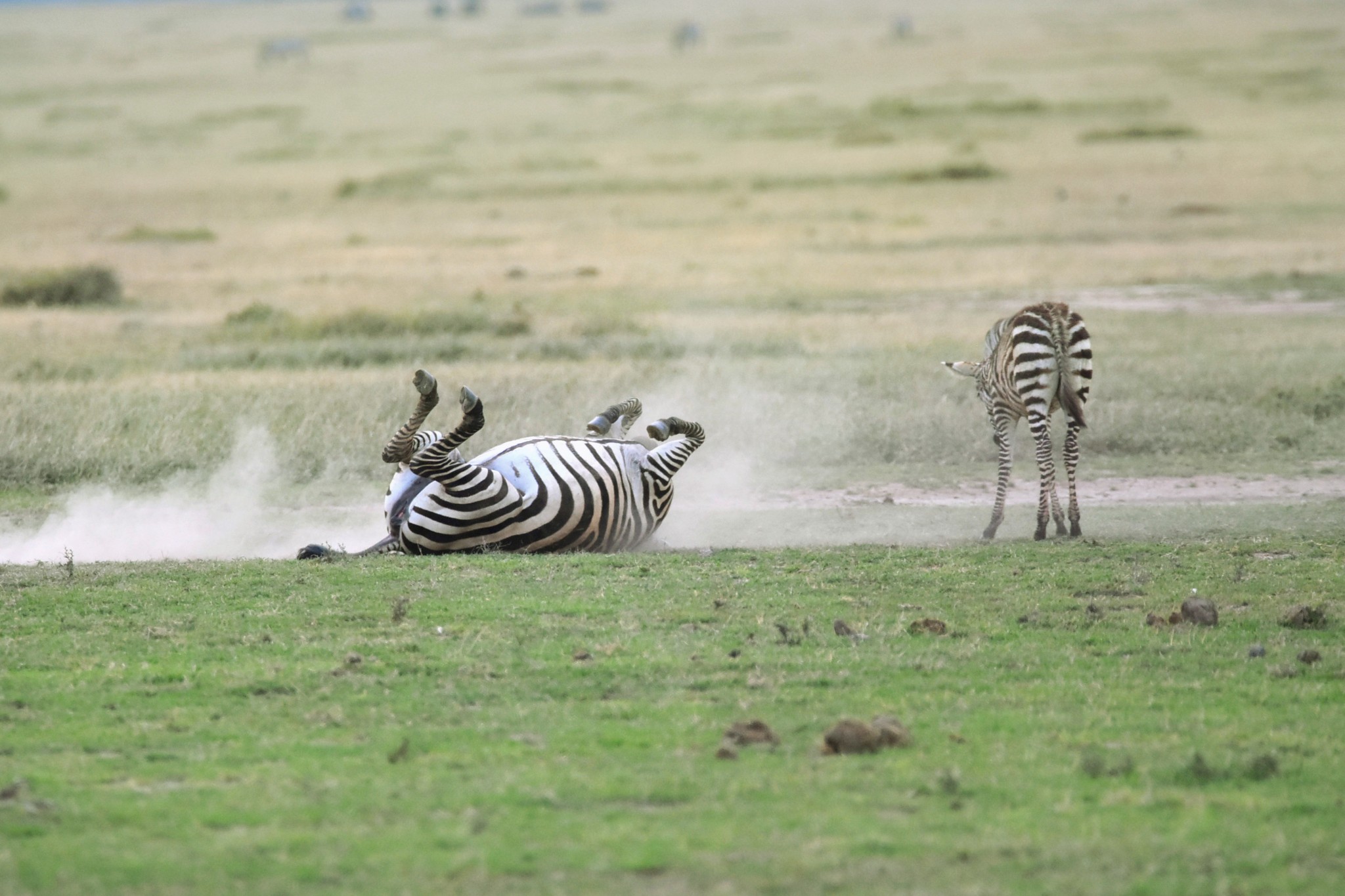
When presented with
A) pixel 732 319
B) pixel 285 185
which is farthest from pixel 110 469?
pixel 285 185

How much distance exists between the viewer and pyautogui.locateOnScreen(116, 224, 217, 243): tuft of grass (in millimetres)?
34562

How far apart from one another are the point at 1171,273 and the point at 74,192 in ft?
99.4

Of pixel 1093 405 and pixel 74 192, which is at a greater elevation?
pixel 74 192

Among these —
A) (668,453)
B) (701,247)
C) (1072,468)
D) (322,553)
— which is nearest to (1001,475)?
(1072,468)

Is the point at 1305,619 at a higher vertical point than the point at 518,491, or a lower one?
→ lower

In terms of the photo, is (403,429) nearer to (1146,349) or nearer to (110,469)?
(110,469)

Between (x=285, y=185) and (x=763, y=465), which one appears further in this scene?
(x=285, y=185)

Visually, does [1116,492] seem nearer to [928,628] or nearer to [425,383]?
[928,628]

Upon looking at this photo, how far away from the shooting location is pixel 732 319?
23844mm

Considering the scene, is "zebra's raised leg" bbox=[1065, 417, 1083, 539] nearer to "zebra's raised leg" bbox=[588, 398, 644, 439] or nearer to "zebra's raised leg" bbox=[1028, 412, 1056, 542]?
"zebra's raised leg" bbox=[1028, 412, 1056, 542]

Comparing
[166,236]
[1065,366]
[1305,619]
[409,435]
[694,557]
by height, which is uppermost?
[166,236]

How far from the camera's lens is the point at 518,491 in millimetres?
10547

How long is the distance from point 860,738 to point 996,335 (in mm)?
6966

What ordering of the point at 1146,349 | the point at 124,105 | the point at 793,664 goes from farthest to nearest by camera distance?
1. the point at 124,105
2. the point at 1146,349
3. the point at 793,664
